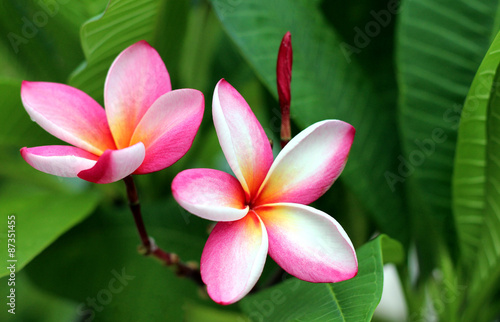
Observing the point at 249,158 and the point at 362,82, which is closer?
the point at 249,158

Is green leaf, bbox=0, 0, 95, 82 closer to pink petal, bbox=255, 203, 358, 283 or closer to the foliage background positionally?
the foliage background

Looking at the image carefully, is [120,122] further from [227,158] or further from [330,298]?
[330,298]

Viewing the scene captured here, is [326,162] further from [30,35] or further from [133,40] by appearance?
[30,35]

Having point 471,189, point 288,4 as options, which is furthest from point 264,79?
point 471,189
